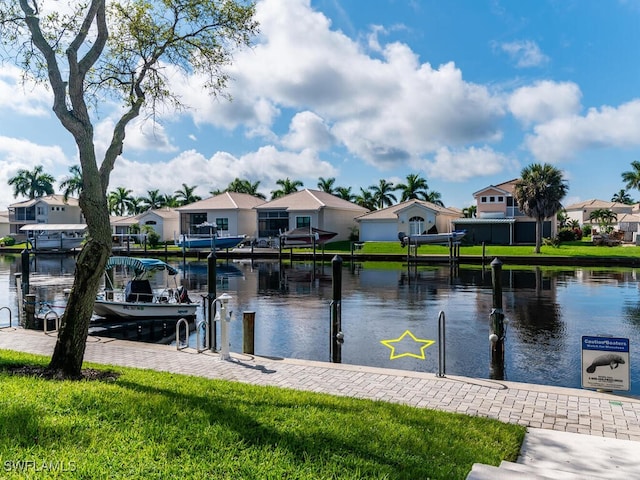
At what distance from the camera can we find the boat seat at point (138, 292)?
19.2 meters

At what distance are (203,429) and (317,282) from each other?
28.7 m

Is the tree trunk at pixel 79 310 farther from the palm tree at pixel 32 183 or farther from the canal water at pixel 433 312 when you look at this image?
the palm tree at pixel 32 183

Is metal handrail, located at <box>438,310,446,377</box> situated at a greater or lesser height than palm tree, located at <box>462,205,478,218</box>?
lesser

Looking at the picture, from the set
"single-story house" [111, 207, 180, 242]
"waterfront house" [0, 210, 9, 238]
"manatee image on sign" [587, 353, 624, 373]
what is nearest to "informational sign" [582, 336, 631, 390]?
"manatee image on sign" [587, 353, 624, 373]

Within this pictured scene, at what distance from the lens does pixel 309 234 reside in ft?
186

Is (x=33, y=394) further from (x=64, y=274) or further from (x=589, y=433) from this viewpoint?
(x=64, y=274)

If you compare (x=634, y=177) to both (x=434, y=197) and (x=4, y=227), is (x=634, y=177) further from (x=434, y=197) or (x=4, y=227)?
(x=4, y=227)

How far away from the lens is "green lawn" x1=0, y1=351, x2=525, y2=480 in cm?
470

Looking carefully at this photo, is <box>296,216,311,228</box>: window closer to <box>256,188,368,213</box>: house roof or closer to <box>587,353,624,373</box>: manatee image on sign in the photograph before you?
<box>256,188,368,213</box>: house roof

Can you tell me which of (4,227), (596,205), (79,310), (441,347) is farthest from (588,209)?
(4,227)

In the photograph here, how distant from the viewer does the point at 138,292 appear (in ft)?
64.4

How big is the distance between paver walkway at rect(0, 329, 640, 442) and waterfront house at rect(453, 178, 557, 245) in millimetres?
53010

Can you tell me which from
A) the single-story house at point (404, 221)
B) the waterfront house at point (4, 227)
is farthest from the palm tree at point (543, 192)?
the waterfront house at point (4, 227)

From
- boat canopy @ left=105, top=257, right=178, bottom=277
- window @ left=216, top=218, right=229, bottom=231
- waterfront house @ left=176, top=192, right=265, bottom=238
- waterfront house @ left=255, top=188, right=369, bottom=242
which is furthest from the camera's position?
window @ left=216, top=218, right=229, bottom=231
